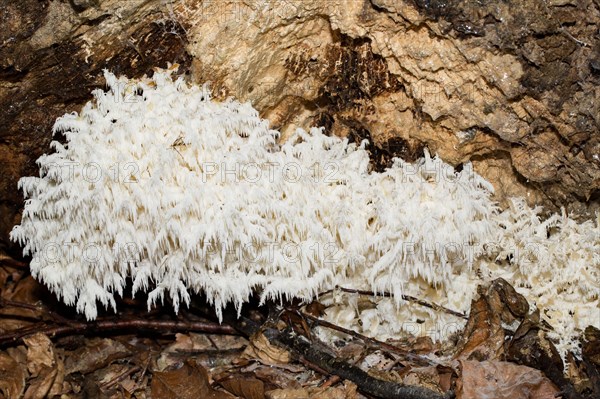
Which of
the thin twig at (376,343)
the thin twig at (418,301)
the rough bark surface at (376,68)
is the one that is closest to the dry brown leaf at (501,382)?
the thin twig at (376,343)

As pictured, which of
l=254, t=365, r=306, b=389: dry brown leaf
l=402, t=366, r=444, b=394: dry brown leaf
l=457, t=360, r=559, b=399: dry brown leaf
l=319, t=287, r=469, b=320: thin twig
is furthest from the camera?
l=319, t=287, r=469, b=320: thin twig

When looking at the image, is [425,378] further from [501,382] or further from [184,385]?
[184,385]

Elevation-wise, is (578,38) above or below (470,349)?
above

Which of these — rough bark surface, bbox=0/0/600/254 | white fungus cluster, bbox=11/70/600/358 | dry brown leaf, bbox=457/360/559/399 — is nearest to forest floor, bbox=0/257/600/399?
dry brown leaf, bbox=457/360/559/399

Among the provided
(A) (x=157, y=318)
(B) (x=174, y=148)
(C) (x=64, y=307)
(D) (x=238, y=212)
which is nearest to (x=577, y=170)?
(D) (x=238, y=212)

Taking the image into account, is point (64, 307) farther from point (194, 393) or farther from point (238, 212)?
point (238, 212)

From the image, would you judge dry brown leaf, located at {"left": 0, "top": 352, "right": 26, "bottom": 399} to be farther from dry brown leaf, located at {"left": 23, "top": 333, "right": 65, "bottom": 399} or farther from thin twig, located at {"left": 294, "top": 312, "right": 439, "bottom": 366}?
thin twig, located at {"left": 294, "top": 312, "right": 439, "bottom": 366}

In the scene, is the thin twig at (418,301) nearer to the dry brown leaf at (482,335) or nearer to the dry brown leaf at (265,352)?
the dry brown leaf at (482,335)
